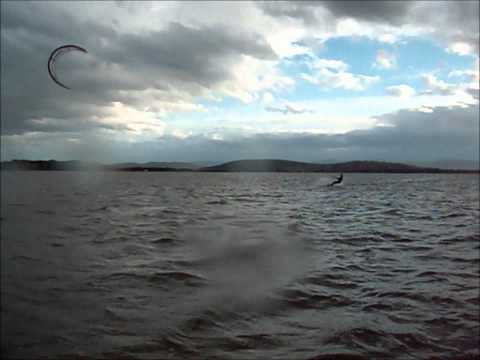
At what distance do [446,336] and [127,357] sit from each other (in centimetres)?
437

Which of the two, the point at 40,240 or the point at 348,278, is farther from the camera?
the point at 40,240

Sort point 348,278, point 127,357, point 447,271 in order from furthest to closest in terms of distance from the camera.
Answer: point 447,271 < point 348,278 < point 127,357

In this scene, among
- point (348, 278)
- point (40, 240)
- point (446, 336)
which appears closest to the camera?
Answer: point (446, 336)

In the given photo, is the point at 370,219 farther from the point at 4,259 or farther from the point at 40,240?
the point at 4,259

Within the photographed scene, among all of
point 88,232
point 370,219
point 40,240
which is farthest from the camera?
point 370,219

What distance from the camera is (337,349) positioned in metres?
5.44

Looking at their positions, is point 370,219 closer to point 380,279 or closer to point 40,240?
point 380,279

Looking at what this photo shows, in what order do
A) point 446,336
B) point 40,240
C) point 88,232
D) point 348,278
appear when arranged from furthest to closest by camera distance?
point 88,232 → point 40,240 → point 348,278 → point 446,336

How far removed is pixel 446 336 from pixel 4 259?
8.68 metres

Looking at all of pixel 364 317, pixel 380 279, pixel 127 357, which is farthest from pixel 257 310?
pixel 380 279

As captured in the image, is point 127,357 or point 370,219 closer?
point 127,357

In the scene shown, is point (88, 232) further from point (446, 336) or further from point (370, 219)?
point (370, 219)

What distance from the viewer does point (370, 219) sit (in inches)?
813

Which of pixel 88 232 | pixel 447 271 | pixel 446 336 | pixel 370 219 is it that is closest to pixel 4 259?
pixel 88 232
